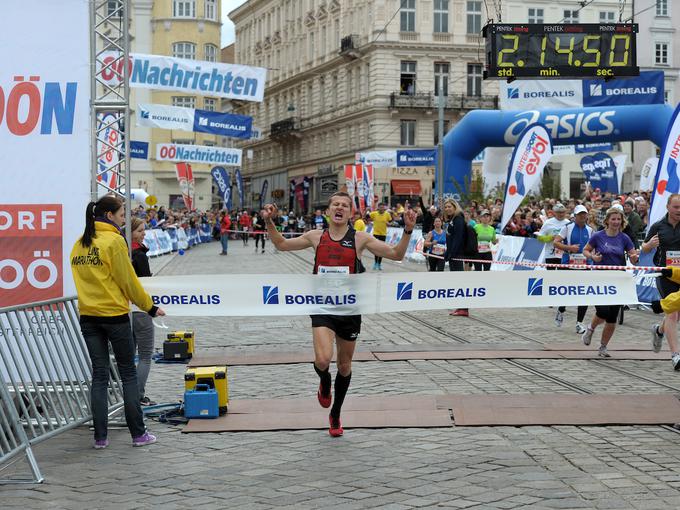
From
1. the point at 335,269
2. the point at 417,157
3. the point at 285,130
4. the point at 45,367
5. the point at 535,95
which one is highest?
the point at 285,130

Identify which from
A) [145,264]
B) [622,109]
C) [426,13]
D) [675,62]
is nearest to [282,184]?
[426,13]

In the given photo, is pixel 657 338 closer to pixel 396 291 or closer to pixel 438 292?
pixel 438 292

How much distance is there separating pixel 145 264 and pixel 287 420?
2.42 m

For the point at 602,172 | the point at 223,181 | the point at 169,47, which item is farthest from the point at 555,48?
the point at 169,47

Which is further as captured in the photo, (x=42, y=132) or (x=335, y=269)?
(x=42, y=132)

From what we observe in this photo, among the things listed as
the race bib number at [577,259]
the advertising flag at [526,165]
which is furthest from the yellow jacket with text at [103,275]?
the advertising flag at [526,165]

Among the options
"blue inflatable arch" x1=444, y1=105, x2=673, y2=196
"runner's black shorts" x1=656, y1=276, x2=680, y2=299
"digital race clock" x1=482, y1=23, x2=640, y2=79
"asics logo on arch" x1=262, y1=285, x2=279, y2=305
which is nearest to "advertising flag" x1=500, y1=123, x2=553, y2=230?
"blue inflatable arch" x1=444, y1=105, x2=673, y2=196

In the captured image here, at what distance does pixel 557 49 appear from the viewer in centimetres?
1945

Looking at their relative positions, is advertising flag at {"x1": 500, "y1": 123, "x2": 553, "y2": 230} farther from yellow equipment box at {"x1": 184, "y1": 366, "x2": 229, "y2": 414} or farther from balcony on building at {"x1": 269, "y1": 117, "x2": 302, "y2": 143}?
balcony on building at {"x1": 269, "y1": 117, "x2": 302, "y2": 143}

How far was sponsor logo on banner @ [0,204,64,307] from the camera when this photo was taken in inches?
346

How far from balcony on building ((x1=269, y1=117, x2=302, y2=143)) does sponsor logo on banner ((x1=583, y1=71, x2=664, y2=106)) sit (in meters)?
54.3

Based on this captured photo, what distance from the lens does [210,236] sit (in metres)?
60.5

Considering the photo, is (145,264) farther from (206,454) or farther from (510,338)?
(510,338)

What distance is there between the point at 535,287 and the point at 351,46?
61.5 m
